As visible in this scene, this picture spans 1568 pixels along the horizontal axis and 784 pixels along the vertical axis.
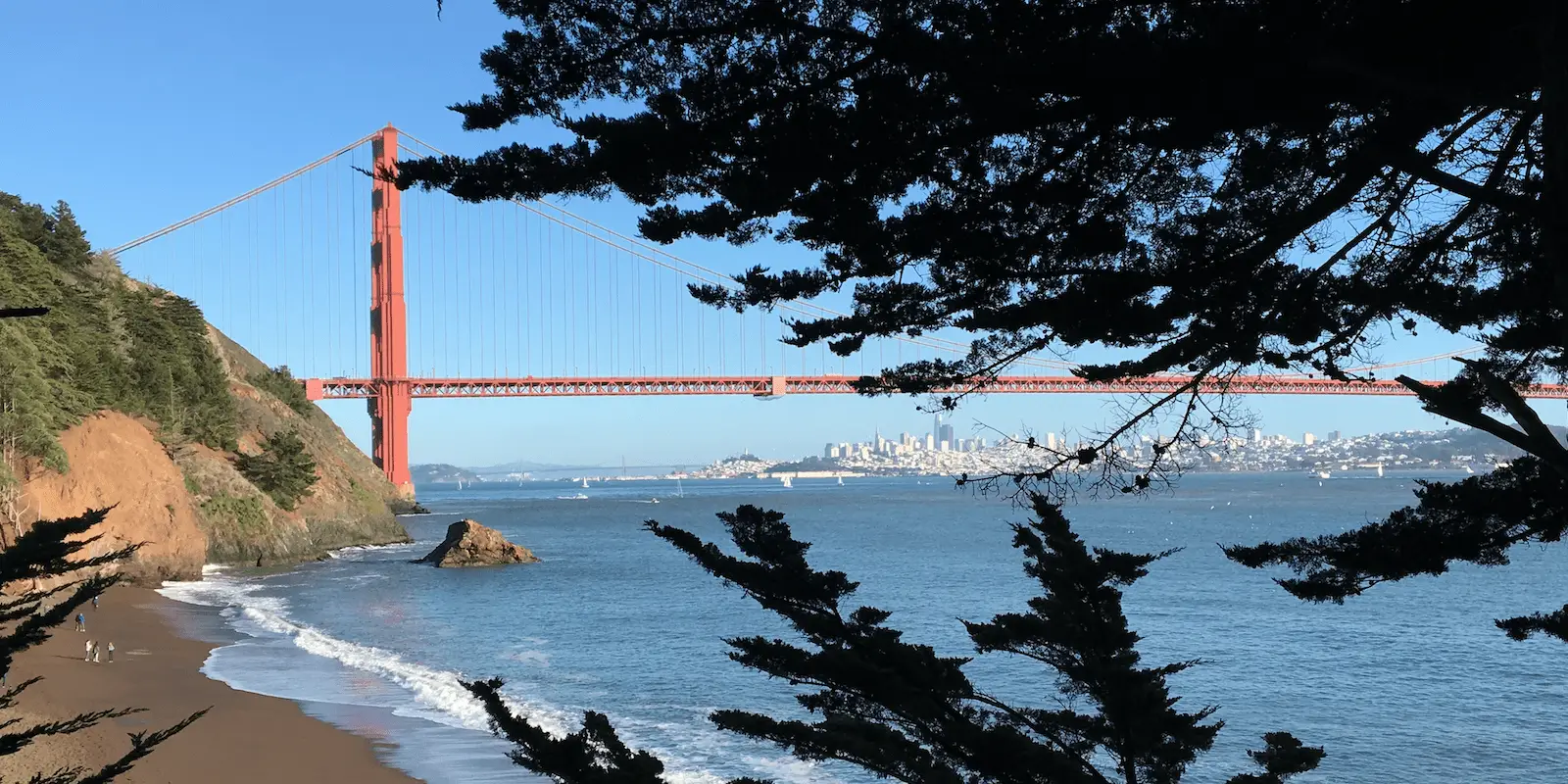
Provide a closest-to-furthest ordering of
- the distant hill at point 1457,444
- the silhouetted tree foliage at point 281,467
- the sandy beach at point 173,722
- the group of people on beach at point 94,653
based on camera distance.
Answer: the sandy beach at point 173,722 < the group of people on beach at point 94,653 < the silhouetted tree foliage at point 281,467 < the distant hill at point 1457,444

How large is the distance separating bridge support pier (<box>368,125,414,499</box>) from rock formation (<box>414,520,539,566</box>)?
22.4m

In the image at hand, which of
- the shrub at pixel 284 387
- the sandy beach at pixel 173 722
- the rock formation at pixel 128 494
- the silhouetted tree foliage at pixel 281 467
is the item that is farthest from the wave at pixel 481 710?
the shrub at pixel 284 387

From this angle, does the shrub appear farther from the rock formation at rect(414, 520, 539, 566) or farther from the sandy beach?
the sandy beach

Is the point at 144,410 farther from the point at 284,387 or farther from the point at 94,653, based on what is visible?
the point at 284,387

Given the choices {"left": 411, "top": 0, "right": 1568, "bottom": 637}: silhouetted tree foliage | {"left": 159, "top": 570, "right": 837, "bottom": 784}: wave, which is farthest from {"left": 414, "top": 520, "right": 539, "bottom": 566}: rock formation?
{"left": 411, "top": 0, "right": 1568, "bottom": 637}: silhouetted tree foliage

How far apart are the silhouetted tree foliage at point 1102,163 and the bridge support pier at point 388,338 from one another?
64838 mm

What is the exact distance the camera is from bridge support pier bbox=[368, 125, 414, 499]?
66938 mm

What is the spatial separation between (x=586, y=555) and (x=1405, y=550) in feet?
157

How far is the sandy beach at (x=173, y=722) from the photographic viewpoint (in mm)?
13789

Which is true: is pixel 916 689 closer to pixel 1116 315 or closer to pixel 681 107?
pixel 1116 315

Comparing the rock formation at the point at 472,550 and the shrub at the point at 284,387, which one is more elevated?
the shrub at the point at 284,387

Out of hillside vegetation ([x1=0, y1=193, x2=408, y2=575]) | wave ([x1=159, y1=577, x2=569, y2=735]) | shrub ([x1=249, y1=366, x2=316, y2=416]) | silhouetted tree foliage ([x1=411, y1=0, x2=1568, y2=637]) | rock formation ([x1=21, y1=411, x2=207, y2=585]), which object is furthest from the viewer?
shrub ([x1=249, y1=366, x2=316, y2=416])

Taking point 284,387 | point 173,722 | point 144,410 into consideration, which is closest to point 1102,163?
point 173,722

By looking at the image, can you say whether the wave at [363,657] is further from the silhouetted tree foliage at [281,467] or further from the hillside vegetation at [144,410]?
the silhouetted tree foliage at [281,467]
